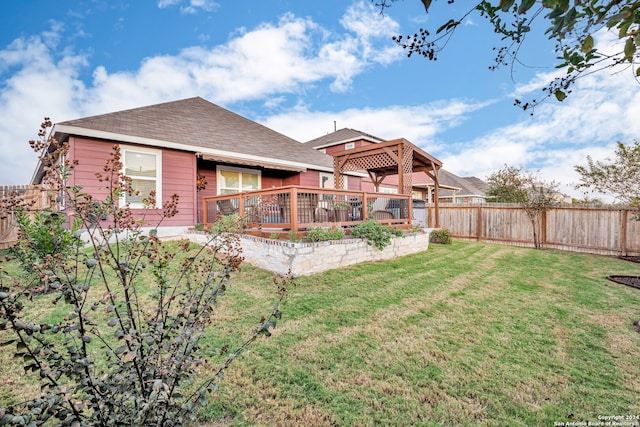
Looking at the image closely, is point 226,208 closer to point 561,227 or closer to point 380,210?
point 380,210

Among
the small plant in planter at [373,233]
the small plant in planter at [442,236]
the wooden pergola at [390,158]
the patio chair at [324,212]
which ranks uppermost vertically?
the wooden pergola at [390,158]

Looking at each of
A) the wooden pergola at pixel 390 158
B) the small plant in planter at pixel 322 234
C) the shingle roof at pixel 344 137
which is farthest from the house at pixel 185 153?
the shingle roof at pixel 344 137

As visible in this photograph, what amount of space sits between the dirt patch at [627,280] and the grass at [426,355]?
454 mm

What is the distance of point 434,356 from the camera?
292 centimetres

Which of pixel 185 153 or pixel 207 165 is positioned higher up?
pixel 185 153

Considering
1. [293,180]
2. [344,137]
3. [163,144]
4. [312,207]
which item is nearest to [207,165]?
[163,144]

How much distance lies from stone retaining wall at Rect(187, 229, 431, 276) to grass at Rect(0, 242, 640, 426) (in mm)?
539

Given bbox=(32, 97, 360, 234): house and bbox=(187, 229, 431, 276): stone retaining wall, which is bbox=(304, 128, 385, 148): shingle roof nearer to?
bbox=(32, 97, 360, 234): house

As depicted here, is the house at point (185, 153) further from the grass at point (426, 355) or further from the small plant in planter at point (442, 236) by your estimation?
the small plant in planter at point (442, 236)

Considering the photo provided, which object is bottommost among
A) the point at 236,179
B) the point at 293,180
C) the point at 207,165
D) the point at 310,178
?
the point at 236,179

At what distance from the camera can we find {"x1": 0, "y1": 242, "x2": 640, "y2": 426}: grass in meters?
2.15

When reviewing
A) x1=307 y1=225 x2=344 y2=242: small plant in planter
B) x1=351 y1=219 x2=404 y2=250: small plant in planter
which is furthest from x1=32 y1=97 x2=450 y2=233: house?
x1=351 y1=219 x2=404 y2=250: small plant in planter

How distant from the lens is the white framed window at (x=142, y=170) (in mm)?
8133

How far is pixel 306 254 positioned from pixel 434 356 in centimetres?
323
